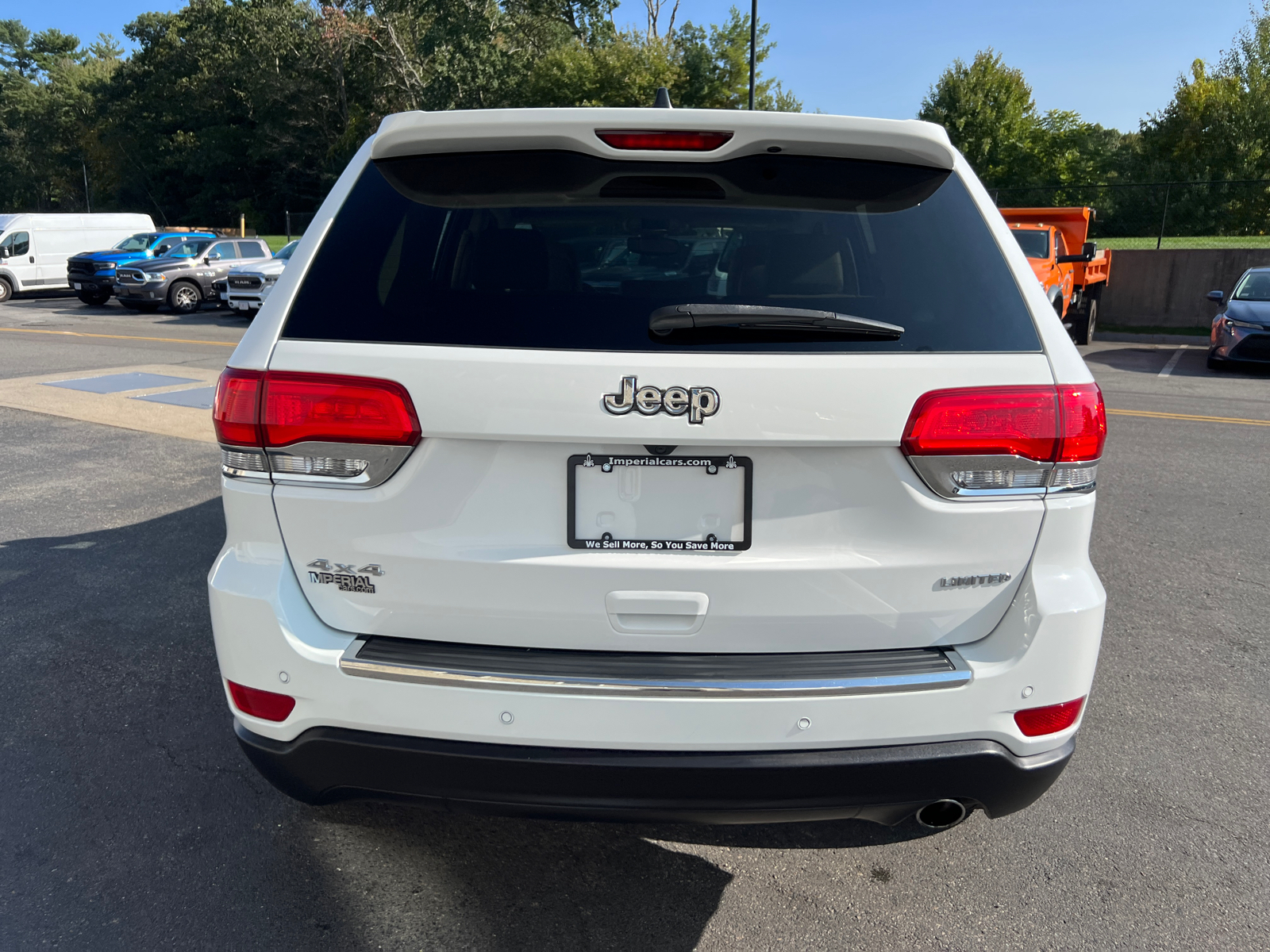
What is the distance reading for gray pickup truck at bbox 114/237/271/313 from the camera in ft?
75.1

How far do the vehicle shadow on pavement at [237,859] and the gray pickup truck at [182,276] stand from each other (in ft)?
72.1

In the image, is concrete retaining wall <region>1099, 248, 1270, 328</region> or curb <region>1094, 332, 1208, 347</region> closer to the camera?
curb <region>1094, 332, 1208, 347</region>

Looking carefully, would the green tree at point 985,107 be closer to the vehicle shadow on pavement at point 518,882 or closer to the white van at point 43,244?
the white van at point 43,244

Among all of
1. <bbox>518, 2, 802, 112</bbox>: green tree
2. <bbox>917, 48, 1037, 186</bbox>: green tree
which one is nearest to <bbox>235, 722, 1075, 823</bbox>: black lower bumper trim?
<bbox>518, 2, 802, 112</bbox>: green tree

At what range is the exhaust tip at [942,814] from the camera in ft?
6.97

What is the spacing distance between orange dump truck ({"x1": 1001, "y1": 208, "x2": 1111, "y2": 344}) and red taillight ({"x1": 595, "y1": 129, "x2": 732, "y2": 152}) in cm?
1281

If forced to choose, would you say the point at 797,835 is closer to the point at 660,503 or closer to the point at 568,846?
the point at 568,846

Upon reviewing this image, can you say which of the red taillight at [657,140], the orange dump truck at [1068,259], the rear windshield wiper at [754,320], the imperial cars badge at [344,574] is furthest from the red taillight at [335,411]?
the orange dump truck at [1068,259]

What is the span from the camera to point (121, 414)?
9.47 metres

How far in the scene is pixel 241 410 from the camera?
6.84ft

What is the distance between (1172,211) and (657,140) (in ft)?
86.5

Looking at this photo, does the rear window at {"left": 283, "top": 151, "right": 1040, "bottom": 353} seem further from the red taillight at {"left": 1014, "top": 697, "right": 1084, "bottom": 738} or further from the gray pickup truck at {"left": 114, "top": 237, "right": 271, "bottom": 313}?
the gray pickup truck at {"left": 114, "top": 237, "right": 271, "bottom": 313}

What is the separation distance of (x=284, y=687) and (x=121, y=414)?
8658 millimetres

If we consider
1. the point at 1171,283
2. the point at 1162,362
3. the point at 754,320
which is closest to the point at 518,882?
the point at 754,320
